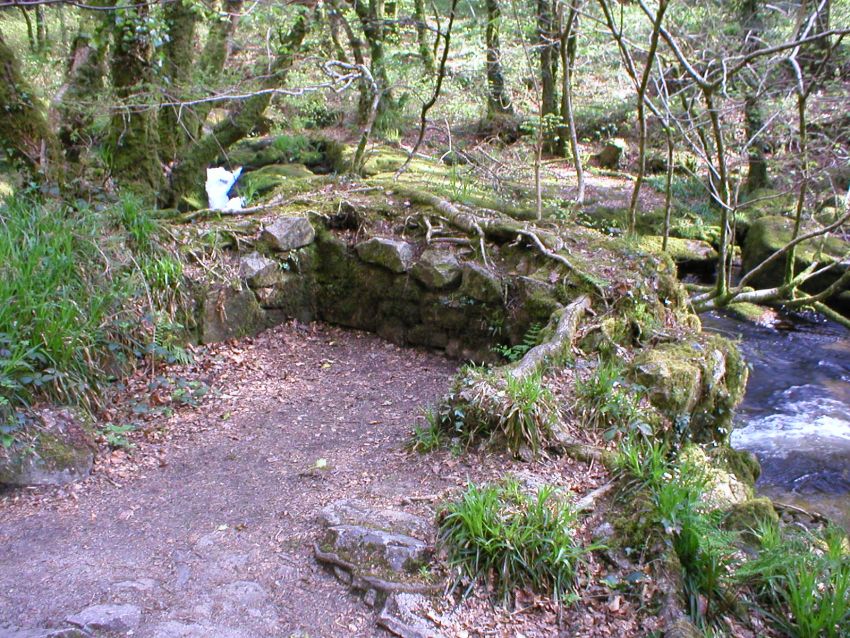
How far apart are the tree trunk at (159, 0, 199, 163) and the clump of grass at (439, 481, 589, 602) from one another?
5.05m

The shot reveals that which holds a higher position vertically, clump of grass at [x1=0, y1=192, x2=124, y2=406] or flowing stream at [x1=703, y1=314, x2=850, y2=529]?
clump of grass at [x1=0, y1=192, x2=124, y2=406]

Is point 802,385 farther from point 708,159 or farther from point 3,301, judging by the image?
point 3,301

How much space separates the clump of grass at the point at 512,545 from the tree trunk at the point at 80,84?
549 centimetres

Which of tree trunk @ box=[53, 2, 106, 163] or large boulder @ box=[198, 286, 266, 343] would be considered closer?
large boulder @ box=[198, 286, 266, 343]

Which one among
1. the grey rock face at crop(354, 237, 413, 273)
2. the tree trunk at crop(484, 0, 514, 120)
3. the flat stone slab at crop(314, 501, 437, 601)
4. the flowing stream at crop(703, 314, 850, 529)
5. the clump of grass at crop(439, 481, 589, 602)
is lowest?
the flowing stream at crop(703, 314, 850, 529)

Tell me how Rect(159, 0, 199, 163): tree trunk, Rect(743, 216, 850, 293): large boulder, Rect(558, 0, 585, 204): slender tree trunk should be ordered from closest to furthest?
Rect(558, 0, 585, 204): slender tree trunk → Rect(159, 0, 199, 163): tree trunk → Rect(743, 216, 850, 293): large boulder

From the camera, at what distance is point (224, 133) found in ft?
24.0

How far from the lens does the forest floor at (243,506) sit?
110 inches

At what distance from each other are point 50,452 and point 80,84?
4.43 meters

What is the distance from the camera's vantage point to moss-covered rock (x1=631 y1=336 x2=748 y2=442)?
4254mm

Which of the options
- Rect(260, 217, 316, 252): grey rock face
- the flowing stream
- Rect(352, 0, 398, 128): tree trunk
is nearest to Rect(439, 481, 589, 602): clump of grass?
the flowing stream

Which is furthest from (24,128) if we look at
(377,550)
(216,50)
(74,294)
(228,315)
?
Answer: (377,550)

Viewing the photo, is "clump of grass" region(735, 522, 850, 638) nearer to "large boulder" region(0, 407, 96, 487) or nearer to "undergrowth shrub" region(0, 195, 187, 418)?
"large boulder" region(0, 407, 96, 487)

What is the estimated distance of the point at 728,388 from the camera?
4.81 meters
